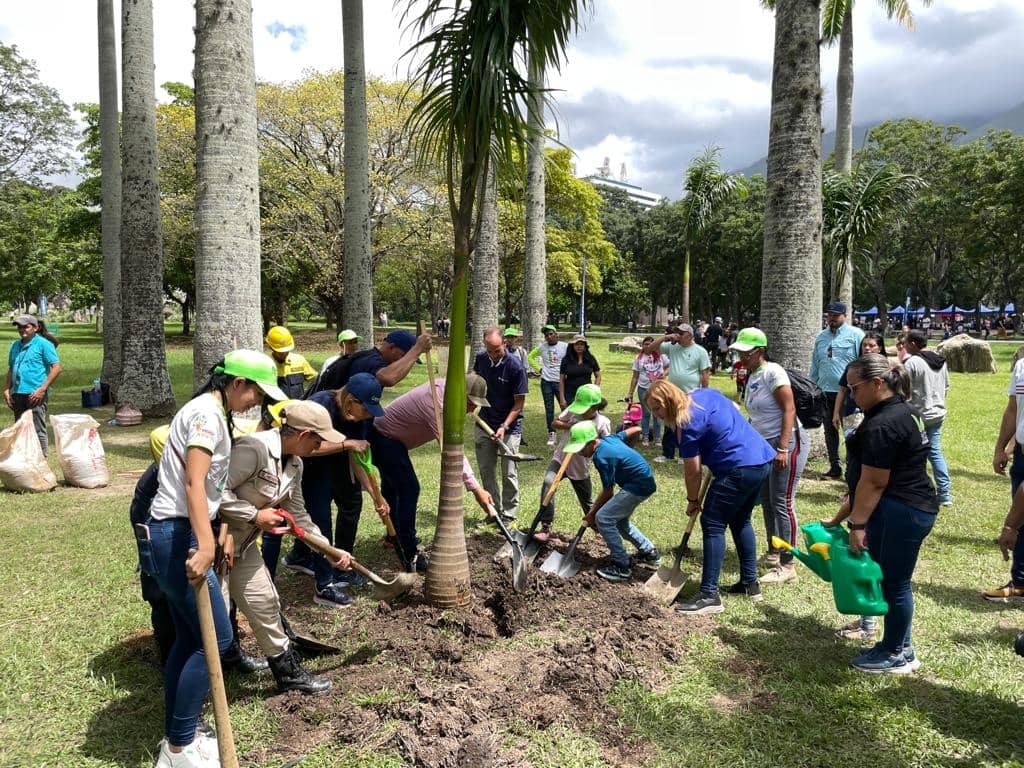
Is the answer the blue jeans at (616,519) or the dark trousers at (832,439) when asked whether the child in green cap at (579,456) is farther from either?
the dark trousers at (832,439)

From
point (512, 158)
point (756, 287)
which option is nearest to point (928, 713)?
point (512, 158)

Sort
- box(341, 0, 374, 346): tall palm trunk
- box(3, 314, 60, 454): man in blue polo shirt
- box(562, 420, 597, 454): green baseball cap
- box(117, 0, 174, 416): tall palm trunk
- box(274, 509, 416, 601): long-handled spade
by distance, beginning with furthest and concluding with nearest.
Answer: box(117, 0, 174, 416): tall palm trunk → box(341, 0, 374, 346): tall palm trunk → box(3, 314, 60, 454): man in blue polo shirt → box(562, 420, 597, 454): green baseball cap → box(274, 509, 416, 601): long-handled spade

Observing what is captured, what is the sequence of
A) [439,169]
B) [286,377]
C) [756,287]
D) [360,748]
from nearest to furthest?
1. [360,748]
2. [439,169]
3. [286,377]
4. [756,287]

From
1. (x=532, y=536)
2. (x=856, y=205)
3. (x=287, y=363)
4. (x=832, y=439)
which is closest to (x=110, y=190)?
(x=287, y=363)

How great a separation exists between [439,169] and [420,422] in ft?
5.72

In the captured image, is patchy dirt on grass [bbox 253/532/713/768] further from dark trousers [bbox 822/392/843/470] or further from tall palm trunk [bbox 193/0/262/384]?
dark trousers [bbox 822/392/843/470]

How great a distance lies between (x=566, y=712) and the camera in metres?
3.31

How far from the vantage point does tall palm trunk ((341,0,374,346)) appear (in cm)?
990

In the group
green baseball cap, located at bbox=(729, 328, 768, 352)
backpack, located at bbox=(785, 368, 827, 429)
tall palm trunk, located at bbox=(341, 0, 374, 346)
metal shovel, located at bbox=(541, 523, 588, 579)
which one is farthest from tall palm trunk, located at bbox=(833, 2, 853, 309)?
metal shovel, located at bbox=(541, 523, 588, 579)

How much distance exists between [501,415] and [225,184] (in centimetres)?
343

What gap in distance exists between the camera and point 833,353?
754 centimetres

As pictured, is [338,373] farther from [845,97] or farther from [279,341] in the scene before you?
[845,97]

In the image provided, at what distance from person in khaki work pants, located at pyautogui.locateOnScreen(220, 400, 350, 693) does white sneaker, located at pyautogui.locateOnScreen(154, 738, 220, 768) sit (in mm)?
534

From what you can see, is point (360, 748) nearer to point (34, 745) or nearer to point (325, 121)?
point (34, 745)
